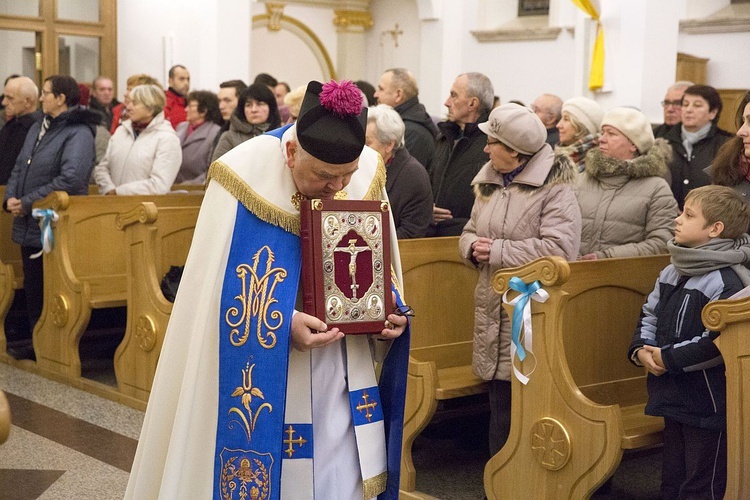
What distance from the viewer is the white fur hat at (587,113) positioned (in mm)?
5348

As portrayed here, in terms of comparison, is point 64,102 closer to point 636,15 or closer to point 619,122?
point 619,122

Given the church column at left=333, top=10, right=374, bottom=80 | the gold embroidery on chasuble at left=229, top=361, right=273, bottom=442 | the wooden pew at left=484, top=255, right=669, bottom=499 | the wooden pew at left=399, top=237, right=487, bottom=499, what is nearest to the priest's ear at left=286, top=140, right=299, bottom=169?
the gold embroidery on chasuble at left=229, top=361, right=273, bottom=442

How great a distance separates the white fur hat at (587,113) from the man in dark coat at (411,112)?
939mm

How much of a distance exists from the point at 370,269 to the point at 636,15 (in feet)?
28.3

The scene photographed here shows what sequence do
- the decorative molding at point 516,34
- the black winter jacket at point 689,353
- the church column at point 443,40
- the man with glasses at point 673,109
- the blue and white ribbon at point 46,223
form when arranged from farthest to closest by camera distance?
the church column at point 443,40
the decorative molding at point 516,34
the man with glasses at point 673,109
the blue and white ribbon at point 46,223
the black winter jacket at point 689,353

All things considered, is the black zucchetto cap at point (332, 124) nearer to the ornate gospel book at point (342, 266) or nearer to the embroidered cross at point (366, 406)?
the ornate gospel book at point (342, 266)

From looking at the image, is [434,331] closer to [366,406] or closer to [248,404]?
[366,406]

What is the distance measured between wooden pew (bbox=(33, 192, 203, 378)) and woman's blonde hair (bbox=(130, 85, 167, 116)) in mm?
626

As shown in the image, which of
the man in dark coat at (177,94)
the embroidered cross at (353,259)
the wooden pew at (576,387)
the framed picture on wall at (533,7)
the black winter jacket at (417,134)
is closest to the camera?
the embroidered cross at (353,259)

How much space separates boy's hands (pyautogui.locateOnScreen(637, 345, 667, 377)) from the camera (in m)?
3.60

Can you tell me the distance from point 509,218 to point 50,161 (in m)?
3.51

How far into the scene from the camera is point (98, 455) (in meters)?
4.88

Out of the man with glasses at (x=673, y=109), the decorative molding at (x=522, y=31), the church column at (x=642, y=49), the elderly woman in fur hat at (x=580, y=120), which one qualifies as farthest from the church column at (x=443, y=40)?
the elderly woman in fur hat at (x=580, y=120)

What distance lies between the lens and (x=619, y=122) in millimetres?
4645
